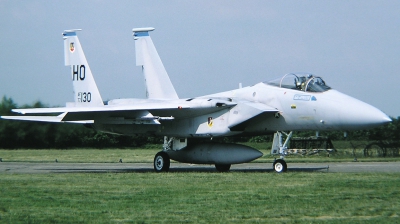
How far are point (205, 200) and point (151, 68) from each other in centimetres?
1267

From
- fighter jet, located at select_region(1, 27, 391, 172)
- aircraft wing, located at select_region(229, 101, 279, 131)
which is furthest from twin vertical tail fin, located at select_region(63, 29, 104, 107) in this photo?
aircraft wing, located at select_region(229, 101, 279, 131)

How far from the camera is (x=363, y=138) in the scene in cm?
2520

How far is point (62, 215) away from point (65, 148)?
2598cm

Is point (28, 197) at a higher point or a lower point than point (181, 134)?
lower

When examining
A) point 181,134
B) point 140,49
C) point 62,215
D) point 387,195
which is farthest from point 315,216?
point 140,49

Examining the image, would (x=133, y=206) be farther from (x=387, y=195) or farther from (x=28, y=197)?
(x=387, y=195)

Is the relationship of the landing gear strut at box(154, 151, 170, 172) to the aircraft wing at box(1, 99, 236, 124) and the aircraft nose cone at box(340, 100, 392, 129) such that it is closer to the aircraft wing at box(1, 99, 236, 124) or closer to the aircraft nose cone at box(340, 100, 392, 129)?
the aircraft wing at box(1, 99, 236, 124)

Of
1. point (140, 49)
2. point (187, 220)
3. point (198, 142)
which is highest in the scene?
point (140, 49)

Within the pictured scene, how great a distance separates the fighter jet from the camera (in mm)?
14297

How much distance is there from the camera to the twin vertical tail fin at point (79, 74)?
2017 centimetres

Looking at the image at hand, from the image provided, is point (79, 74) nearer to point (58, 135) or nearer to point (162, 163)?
point (162, 163)

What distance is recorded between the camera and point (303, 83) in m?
14.9

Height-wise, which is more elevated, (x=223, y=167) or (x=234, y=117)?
(x=234, y=117)

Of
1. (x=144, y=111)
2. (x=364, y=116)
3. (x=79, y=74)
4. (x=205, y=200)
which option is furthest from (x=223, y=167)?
(x=205, y=200)
